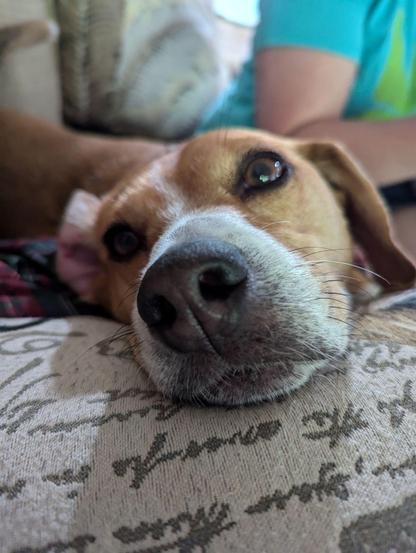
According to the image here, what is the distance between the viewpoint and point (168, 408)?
0.94 m

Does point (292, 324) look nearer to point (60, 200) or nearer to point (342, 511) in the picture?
point (342, 511)

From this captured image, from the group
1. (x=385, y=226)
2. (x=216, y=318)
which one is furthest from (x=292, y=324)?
(x=385, y=226)

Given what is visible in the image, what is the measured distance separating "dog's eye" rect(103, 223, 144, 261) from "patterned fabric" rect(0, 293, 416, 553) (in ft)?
2.05

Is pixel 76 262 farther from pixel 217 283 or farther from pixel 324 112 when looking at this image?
pixel 324 112

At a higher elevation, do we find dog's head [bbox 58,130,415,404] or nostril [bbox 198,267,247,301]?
nostril [bbox 198,267,247,301]

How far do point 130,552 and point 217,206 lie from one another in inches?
33.8

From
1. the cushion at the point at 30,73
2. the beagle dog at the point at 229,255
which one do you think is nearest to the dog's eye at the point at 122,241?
the beagle dog at the point at 229,255

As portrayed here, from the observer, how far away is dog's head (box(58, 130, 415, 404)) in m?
0.93

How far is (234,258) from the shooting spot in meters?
0.96

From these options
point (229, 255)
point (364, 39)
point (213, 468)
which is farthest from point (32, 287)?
point (364, 39)

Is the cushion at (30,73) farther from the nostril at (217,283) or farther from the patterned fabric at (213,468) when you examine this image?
the patterned fabric at (213,468)

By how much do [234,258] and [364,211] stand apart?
824mm

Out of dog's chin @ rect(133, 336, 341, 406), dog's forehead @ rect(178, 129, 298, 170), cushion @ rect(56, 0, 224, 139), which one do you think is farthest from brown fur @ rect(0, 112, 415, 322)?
cushion @ rect(56, 0, 224, 139)

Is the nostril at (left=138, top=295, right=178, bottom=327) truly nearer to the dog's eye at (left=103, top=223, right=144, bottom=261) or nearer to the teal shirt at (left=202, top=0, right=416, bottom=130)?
the dog's eye at (left=103, top=223, right=144, bottom=261)
